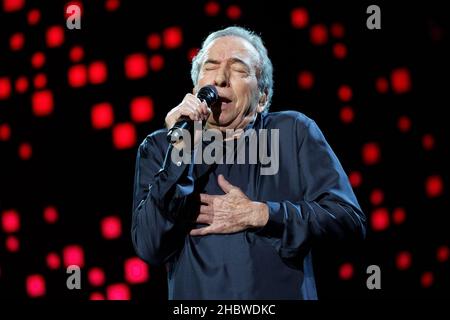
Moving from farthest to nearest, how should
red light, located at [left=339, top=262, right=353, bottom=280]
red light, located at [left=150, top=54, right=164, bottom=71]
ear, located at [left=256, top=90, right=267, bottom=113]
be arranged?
red light, located at [left=150, top=54, right=164, bottom=71], red light, located at [left=339, top=262, right=353, bottom=280], ear, located at [left=256, top=90, right=267, bottom=113]

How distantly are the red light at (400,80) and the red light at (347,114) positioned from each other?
0.67 ft

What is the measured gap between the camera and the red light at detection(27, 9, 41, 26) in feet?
9.08

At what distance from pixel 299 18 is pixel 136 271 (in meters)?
1.32

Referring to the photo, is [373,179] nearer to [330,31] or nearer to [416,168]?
[416,168]

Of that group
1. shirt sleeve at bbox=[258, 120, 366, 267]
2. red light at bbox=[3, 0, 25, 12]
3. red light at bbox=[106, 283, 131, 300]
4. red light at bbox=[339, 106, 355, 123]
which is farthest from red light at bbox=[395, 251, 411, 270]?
red light at bbox=[3, 0, 25, 12]

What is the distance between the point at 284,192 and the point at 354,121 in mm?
844

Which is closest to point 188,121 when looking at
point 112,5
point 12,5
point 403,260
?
point 403,260

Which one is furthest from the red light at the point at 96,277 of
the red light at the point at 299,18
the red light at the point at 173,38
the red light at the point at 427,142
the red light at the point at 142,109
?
the red light at the point at 427,142

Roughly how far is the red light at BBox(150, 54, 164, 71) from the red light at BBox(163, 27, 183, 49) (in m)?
0.06

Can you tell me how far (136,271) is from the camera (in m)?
2.49

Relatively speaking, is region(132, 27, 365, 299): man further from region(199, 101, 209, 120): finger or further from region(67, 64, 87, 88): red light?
region(67, 64, 87, 88): red light

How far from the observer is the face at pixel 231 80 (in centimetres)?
171

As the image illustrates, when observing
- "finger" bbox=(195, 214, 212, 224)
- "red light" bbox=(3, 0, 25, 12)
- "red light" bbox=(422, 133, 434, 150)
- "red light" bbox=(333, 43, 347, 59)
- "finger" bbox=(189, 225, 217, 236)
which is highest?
"red light" bbox=(3, 0, 25, 12)

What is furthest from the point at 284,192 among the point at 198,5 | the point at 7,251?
the point at 7,251
